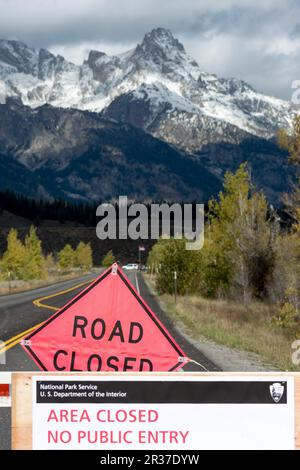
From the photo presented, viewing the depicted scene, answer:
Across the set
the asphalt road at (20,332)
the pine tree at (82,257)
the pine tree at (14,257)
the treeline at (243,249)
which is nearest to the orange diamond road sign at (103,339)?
the asphalt road at (20,332)

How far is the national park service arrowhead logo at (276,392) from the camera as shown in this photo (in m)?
5.24

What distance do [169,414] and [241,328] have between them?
1420 centimetres

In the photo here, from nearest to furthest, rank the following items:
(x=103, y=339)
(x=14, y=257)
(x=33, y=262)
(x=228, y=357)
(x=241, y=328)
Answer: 1. (x=103, y=339)
2. (x=228, y=357)
3. (x=241, y=328)
4. (x=33, y=262)
5. (x=14, y=257)

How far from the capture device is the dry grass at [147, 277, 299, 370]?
13.6 metres

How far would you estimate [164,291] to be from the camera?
1564 inches

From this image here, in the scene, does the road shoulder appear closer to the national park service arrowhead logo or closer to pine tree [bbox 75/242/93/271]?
the national park service arrowhead logo

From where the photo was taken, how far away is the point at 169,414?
5219mm

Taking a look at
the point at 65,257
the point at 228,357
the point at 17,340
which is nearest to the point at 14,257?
the point at 65,257

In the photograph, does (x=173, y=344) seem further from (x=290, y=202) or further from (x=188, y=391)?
(x=290, y=202)

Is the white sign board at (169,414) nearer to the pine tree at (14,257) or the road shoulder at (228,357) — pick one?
the road shoulder at (228,357)

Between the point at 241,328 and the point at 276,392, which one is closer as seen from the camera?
the point at 276,392

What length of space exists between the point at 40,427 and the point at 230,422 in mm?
1659

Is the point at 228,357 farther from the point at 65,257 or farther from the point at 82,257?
the point at 82,257

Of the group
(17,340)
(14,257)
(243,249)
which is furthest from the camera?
(14,257)
